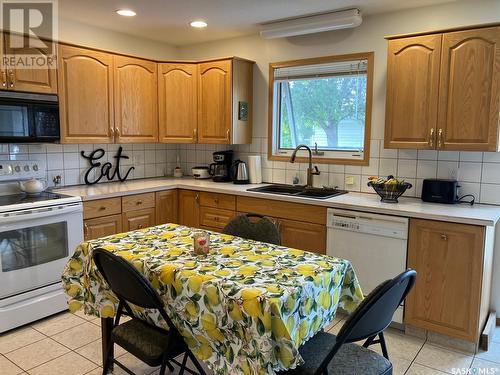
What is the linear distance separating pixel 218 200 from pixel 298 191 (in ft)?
2.48

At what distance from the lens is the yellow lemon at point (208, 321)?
1590mm

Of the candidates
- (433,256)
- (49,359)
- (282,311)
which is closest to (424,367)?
(433,256)

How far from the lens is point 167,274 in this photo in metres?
1.75

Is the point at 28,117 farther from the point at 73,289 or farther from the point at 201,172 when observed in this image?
the point at 201,172

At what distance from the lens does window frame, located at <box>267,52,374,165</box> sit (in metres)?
3.43

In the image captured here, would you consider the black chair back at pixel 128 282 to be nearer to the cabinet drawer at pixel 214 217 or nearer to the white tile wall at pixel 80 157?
the cabinet drawer at pixel 214 217

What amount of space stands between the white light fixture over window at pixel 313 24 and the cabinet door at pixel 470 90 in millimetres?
763

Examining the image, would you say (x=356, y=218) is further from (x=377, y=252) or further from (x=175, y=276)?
(x=175, y=276)

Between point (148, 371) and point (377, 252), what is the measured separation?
5.67 feet

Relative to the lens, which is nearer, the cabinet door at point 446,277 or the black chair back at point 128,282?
the black chair back at point 128,282

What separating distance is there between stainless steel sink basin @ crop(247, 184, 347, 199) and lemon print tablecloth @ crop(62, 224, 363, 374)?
138 centimetres

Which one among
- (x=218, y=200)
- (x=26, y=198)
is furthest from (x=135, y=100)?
(x=26, y=198)

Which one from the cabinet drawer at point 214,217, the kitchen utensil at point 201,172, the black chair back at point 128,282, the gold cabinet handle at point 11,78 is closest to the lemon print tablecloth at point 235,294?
the black chair back at point 128,282

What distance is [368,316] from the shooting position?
146cm
